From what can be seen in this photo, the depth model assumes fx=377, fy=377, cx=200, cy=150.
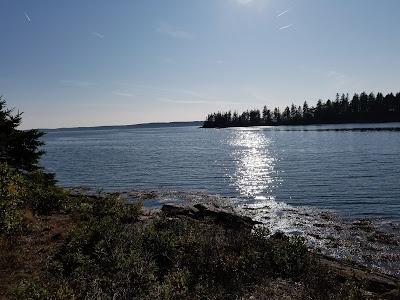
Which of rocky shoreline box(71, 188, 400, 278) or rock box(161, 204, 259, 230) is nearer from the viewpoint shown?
rocky shoreline box(71, 188, 400, 278)

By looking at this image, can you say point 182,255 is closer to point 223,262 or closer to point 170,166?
point 223,262

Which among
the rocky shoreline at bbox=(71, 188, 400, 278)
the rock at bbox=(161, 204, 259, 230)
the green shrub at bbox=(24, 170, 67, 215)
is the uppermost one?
the green shrub at bbox=(24, 170, 67, 215)

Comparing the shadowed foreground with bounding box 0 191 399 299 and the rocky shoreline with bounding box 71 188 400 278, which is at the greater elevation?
the shadowed foreground with bounding box 0 191 399 299

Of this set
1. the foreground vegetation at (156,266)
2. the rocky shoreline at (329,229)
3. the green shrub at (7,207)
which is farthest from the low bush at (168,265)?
the rocky shoreline at (329,229)

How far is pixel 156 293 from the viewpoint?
10.1 metres

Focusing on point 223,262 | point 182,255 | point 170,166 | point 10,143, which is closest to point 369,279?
point 223,262

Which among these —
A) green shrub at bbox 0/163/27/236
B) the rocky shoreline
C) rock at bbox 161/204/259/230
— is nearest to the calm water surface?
the rocky shoreline

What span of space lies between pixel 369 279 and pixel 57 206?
14593mm

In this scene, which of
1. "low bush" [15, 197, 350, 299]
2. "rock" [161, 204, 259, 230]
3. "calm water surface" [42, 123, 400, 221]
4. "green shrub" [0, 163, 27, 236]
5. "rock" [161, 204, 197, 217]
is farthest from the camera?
"calm water surface" [42, 123, 400, 221]

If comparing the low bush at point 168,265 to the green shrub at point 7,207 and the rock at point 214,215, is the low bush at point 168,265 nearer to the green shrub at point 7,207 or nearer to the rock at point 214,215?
the green shrub at point 7,207

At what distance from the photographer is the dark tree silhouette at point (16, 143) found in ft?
82.7

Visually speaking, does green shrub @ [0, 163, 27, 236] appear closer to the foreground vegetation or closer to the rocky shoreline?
the foreground vegetation

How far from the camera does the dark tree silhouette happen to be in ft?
82.7

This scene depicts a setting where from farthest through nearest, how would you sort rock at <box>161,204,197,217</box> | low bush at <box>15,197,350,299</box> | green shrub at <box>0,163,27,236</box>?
rock at <box>161,204,197,217</box>, green shrub at <box>0,163,27,236</box>, low bush at <box>15,197,350,299</box>
